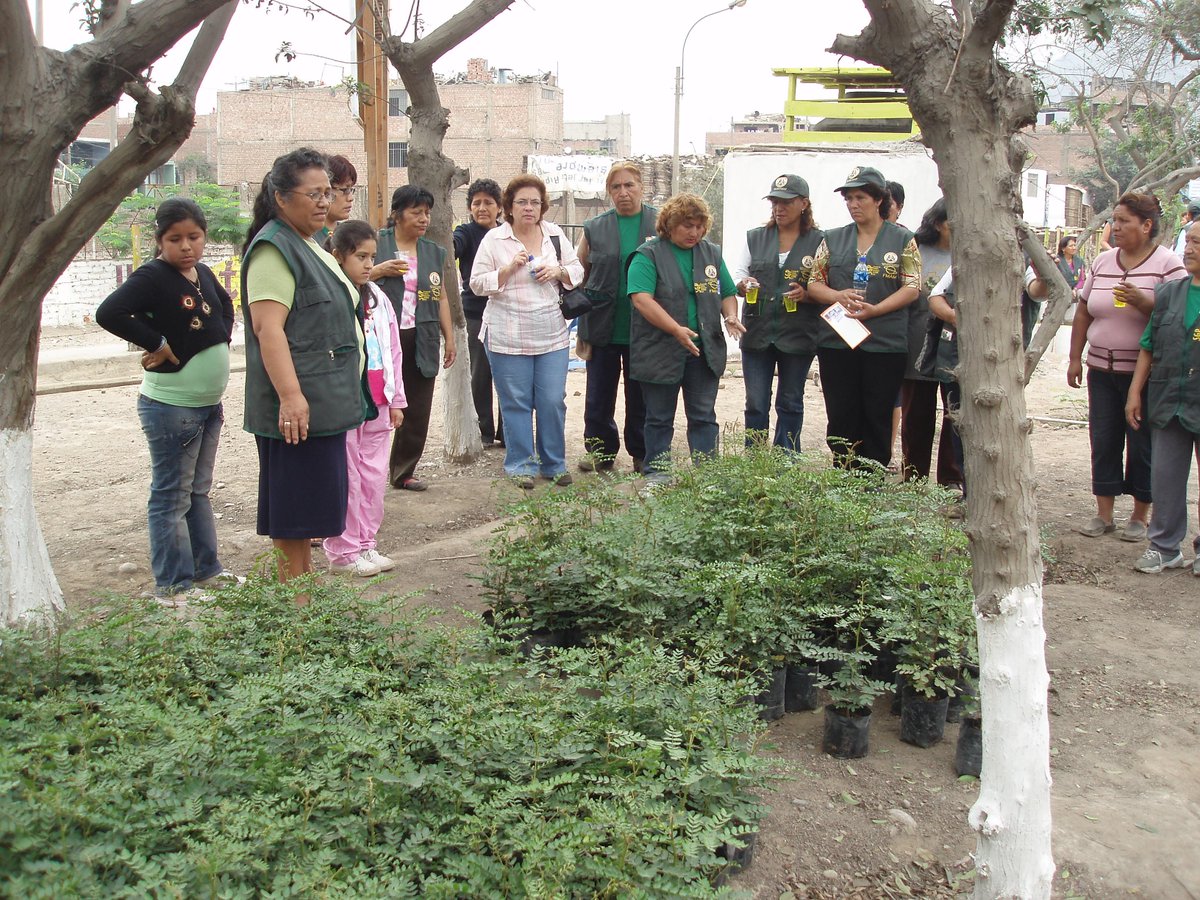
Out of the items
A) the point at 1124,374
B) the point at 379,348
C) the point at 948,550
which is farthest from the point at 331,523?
the point at 1124,374

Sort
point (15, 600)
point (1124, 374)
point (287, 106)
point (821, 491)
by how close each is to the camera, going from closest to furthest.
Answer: point (15, 600), point (821, 491), point (1124, 374), point (287, 106)

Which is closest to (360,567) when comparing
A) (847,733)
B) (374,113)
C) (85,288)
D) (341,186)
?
(341,186)

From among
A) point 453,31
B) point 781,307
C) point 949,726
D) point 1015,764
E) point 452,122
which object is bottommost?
point 949,726

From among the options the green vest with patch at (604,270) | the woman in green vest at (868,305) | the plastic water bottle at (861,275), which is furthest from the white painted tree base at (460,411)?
the plastic water bottle at (861,275)

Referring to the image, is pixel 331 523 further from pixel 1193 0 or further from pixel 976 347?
pixel 1193 0

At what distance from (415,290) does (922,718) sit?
13.2 ft

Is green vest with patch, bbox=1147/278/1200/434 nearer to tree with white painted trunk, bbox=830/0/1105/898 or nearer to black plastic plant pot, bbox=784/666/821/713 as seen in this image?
black plastic plant pot, bbox=784/666/821/713

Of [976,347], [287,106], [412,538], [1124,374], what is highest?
[287,106]

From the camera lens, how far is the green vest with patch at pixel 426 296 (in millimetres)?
6438

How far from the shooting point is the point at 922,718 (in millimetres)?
3789

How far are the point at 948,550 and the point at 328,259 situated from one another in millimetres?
2830

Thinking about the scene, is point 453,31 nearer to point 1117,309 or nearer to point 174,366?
point 174,366

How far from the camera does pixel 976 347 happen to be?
265 cm

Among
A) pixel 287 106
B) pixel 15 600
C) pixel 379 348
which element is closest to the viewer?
pixel 15 600
